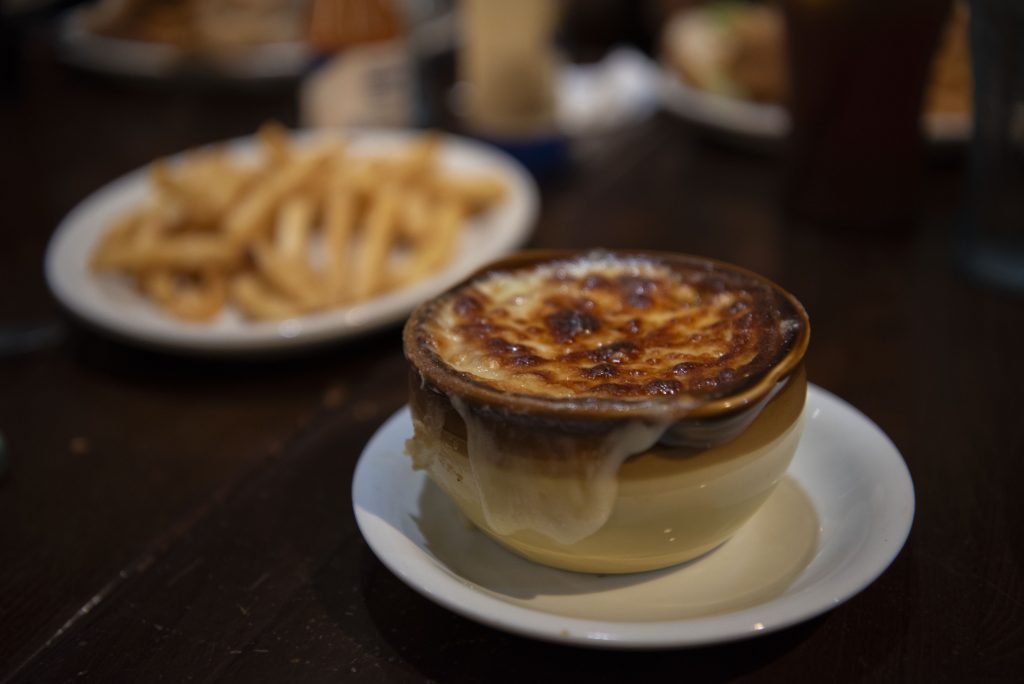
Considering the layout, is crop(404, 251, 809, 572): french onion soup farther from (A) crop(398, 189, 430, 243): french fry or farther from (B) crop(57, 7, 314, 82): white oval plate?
(B) crop(57, 7, 314, 82): white oval plate

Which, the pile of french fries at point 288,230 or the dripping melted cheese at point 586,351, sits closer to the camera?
the dripping melted cheese at point 586,351

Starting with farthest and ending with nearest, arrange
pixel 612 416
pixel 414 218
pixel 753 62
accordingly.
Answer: pixel 753 62 → pixel 414 218 → pixel 612 416

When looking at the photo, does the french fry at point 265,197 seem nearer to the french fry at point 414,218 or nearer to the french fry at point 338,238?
the french fry at point 338,238

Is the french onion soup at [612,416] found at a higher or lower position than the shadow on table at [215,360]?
higher

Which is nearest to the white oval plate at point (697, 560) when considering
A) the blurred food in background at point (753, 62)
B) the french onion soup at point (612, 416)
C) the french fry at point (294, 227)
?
the french onion soup at point (612, 416)

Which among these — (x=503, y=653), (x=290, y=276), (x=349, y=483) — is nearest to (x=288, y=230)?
(x=290, y=276)

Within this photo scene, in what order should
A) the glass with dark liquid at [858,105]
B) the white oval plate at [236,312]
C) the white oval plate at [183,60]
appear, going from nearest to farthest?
the white oval plate at [236,312]
the glass with dark liquid at [858,105]
the white oval plate at [183,60]

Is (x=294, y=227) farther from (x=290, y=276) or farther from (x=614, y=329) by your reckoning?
(x=614, y=329)
